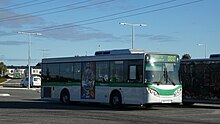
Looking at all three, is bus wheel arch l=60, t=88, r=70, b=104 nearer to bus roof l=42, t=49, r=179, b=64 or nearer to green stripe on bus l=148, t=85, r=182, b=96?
bus roof l=42, t=49, r=179, b=64

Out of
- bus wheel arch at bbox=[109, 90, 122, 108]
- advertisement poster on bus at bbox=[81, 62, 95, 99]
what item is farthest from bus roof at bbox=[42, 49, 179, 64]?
bus wheel arch at bbox=[109, 90, 122, 108]

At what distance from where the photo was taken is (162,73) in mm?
23469

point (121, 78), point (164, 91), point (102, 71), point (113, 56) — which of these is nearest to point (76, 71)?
point (102, 71)

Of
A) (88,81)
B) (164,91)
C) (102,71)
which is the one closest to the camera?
(164,91)

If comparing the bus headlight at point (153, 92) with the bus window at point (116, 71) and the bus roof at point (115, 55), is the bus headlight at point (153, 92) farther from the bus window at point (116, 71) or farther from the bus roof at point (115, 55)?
the bus window at point (116, 71)

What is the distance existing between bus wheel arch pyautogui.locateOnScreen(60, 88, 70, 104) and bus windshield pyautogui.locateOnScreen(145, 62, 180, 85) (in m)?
6.90

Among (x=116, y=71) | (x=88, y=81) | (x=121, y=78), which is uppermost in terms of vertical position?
(x=116, y=71)

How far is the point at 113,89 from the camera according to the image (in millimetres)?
24688

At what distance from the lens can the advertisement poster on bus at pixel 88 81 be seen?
2614 cm

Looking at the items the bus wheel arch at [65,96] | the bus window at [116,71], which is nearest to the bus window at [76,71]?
the bus wheel arch at [65,96]

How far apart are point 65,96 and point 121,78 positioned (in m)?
5.55

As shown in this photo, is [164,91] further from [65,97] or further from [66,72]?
[65,97]

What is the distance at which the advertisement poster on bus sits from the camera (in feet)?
85.8

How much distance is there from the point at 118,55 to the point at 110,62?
2.27ft
